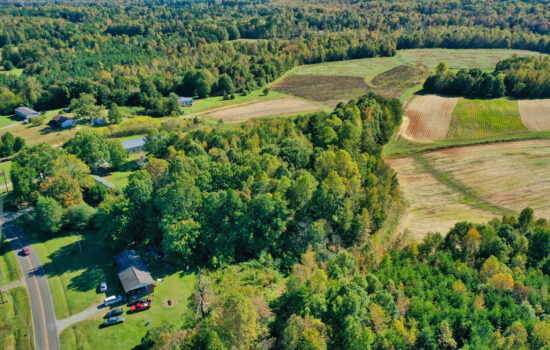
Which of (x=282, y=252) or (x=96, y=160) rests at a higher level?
(x=96, y=160)

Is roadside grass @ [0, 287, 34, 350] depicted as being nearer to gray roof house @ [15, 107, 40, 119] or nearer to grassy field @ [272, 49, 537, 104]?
gray roof house @ [15, 107, 40, 119]

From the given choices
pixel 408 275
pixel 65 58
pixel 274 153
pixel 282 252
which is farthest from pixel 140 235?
pixel 65 58

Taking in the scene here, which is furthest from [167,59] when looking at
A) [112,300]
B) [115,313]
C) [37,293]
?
[115,313]

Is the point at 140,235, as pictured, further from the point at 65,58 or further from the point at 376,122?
the point at 65,58

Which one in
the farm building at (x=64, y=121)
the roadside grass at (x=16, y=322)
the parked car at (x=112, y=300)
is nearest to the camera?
the roadside grass at (x=16, y=322)

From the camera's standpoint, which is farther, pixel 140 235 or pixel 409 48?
pixel 409 48

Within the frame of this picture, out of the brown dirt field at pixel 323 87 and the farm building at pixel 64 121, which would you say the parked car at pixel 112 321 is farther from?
the brown dirt field at pixel 323 87

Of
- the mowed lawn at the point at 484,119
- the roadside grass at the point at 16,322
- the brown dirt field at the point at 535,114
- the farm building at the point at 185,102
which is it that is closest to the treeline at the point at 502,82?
the brown dirt field at the point at 535,114

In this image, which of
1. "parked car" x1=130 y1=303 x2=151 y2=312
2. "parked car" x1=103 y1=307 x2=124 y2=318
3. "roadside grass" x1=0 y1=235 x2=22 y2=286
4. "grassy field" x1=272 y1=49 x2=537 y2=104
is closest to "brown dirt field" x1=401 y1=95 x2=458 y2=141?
"grassy field" x1=272 y1=49 x2=537 y2=104
